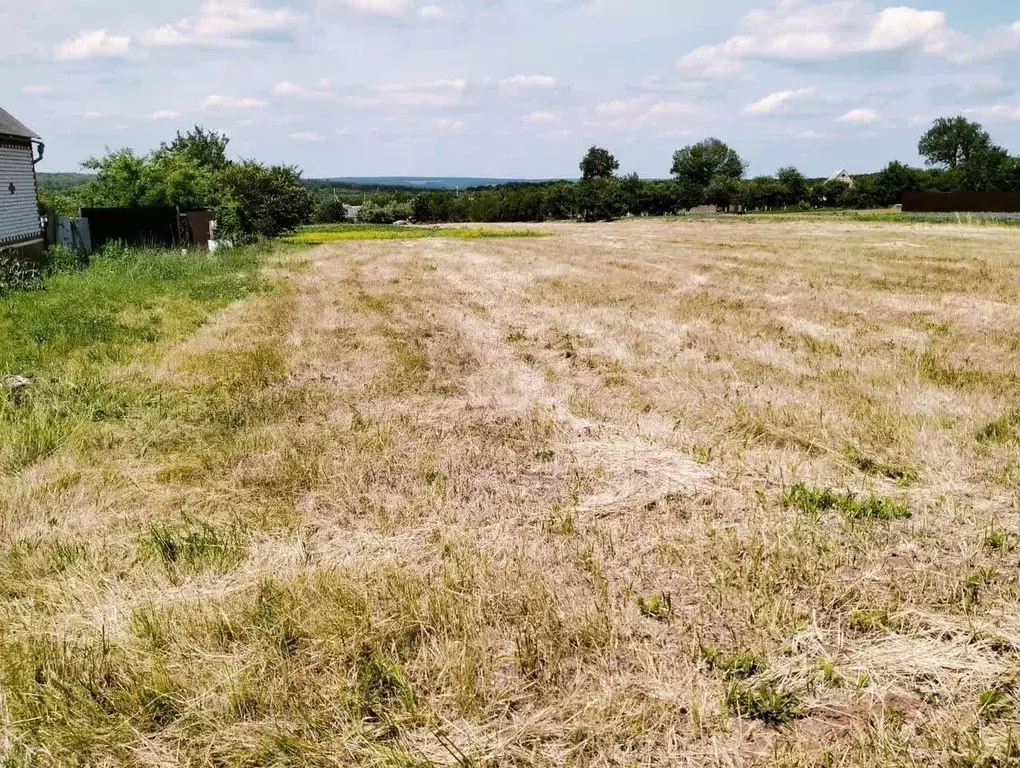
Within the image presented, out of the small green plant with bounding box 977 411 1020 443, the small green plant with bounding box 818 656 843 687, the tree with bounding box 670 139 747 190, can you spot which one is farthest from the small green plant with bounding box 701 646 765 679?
the tree with bounding box 670 139 747 190

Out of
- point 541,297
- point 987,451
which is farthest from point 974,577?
point 541,297

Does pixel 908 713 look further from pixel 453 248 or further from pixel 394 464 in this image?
pixel 453 248

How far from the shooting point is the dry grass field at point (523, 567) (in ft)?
8.55

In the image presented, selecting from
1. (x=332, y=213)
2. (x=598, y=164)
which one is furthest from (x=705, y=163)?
(x=332, y=213)

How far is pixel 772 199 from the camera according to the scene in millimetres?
95000

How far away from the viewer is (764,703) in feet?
8.83

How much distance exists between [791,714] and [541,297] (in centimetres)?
1210

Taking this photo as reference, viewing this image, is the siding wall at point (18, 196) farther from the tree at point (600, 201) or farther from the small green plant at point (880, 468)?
the tree at point (600, 201)

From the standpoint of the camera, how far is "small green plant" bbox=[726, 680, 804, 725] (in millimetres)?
2662

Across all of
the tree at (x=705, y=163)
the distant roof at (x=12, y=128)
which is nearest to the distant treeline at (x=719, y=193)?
the tree at (x=705, y=163)

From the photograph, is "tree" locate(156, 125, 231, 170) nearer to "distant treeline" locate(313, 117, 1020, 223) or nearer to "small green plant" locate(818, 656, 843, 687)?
"distant treeline" locate(313, 117, 1020, 223)

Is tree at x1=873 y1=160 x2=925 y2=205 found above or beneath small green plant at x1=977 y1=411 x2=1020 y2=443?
above

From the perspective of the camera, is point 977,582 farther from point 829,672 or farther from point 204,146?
point 204,146

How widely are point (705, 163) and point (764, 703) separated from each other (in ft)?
453
